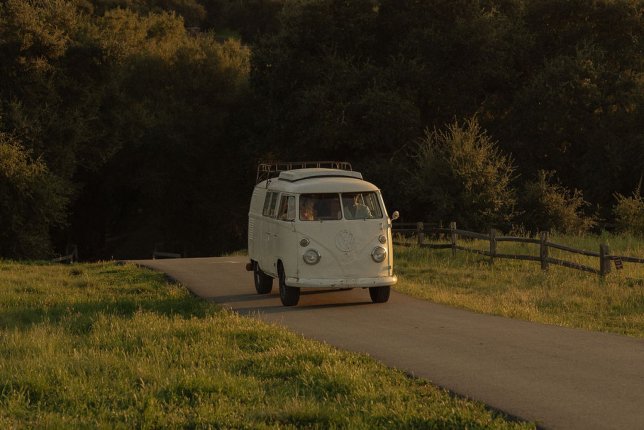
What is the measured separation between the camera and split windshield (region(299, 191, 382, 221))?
63.0 ft

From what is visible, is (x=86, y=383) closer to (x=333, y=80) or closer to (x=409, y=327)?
(x=409, y=327)

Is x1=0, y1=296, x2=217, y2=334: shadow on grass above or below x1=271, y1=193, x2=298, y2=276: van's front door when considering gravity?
below

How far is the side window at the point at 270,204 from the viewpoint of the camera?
20.8m

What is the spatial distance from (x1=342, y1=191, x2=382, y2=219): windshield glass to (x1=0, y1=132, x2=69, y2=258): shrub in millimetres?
23755

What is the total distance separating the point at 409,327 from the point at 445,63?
113 feet

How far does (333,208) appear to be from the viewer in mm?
19281

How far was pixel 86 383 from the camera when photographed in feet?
36.7

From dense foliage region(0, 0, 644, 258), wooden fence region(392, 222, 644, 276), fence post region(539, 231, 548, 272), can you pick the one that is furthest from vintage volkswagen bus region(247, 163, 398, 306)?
dense foliage region(0, 0, 644, 258)

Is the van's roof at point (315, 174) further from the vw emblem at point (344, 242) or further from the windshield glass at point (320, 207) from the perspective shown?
the vw emblem at point (344, 242)

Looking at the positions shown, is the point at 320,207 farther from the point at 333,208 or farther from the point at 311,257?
the point at 311,257

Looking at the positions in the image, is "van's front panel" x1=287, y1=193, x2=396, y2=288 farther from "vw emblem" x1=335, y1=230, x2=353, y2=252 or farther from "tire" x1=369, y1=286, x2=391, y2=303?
"tire" x1=369, y1=286, x2=391, y2=303

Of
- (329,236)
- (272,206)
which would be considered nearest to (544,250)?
(272,206)

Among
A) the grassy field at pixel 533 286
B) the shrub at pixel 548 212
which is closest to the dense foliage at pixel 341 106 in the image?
the shrub at pixel 548 212

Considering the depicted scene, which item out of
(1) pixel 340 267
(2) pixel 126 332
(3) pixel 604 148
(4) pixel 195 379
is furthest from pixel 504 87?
(4) pixel 195 379
